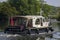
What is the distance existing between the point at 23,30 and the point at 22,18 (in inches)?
103

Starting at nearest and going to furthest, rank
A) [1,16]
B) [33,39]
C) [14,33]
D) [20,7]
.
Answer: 1. [33,39]
2. [14,33]
3. [1,16]
4. [20,7]

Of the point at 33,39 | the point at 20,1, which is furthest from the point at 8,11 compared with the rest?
the point at 33,39

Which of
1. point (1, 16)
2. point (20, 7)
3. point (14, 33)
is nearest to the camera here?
point (14, 33)

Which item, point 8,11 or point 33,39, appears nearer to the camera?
point 33,39

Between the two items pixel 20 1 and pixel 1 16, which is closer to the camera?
pixel 1 16

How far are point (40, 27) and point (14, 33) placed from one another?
11.8 ft

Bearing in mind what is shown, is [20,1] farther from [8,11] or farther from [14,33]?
[14,33]

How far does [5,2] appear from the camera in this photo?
74.7m

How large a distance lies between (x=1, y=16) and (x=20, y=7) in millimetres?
8103

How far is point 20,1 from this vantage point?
72.4 metres

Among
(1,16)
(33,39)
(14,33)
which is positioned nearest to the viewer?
(33,39)

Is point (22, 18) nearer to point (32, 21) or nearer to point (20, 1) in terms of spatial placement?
point (32, 21)

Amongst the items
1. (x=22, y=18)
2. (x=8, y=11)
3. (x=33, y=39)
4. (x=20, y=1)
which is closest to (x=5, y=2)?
(x=20, y=1)

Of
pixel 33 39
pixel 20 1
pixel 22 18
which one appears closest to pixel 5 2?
pixel 20 1
